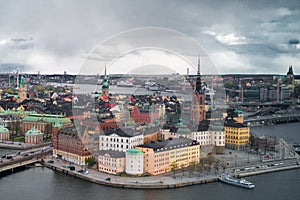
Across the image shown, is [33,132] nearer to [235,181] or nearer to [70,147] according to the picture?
[70,147]

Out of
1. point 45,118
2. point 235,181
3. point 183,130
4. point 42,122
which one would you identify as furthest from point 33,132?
point 235,181

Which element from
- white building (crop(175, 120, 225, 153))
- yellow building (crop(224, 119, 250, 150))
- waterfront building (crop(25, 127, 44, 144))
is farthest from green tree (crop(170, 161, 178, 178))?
waterfront building (crop(25, 127, 44, 144))

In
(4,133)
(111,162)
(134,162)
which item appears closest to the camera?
(134,162)

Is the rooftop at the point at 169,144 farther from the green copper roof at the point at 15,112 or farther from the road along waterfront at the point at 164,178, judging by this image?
the green copper roof at the point at 15,112

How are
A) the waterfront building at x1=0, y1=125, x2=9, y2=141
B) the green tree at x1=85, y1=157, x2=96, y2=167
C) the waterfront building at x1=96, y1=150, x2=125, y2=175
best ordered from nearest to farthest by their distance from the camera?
the waterfront building at x1=96, y1=150, x2=125, y2=175 < the green tree at x1=85, y1=157, x2=96, y2=167 < the waterfront building at x1=0, y1=125, x2=9, y2=141

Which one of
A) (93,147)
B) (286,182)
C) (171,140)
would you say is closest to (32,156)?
(93,147)

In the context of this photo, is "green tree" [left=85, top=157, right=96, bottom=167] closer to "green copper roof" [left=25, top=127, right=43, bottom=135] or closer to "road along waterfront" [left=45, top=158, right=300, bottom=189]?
"road along waterfront" [left=45, top=158, right=300, bottom=189]

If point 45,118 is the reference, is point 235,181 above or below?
below
